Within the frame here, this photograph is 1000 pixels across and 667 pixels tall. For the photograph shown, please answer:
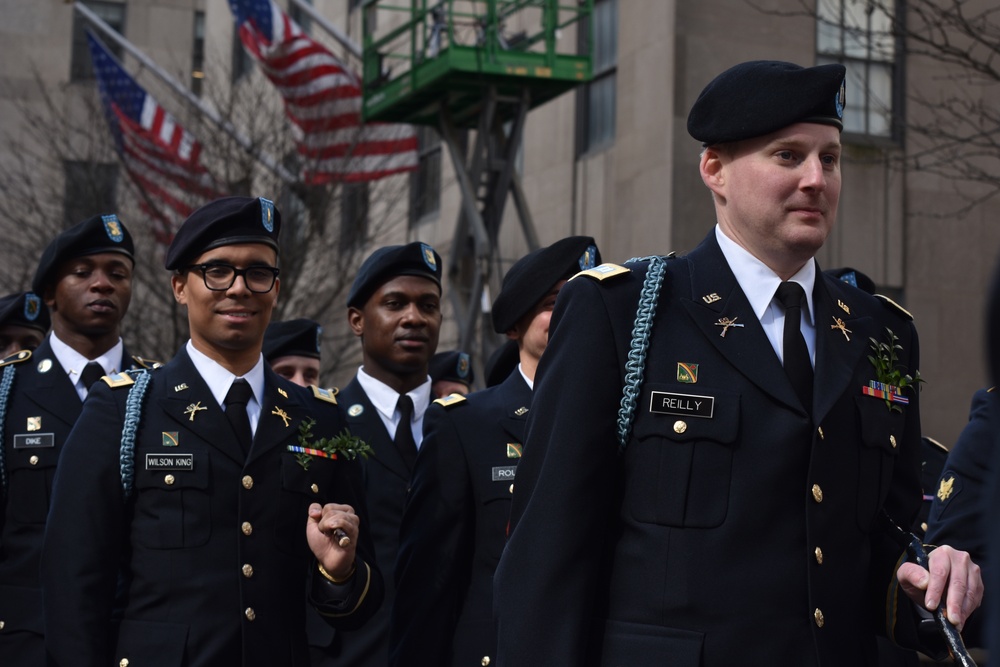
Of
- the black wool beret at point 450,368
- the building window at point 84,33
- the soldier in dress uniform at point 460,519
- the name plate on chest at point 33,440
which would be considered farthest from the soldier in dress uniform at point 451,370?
the building window at point 84,33

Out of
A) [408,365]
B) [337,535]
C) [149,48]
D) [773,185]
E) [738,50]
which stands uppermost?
[149,48]

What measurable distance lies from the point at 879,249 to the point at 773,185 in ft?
46.9

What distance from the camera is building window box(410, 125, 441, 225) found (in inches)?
957

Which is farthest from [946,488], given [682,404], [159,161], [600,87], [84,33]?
[84,33]

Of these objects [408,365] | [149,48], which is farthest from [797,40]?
[149,48]

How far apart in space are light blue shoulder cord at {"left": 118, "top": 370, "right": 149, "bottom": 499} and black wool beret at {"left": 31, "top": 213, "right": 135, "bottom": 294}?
7.23ft

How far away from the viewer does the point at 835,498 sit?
395 cm

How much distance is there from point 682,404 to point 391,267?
4061mm

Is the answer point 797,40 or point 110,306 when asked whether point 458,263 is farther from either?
point 110,306

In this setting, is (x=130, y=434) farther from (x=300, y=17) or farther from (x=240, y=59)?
(x=300, y=17)

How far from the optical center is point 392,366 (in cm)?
771

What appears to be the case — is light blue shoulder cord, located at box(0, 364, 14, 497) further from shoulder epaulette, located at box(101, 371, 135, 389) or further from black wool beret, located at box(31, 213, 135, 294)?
shoulder epaulette, located at box(101, 371, 135, 389)

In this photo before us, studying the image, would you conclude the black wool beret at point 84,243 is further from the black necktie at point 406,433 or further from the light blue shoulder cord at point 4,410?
the black necktie at point 406,433

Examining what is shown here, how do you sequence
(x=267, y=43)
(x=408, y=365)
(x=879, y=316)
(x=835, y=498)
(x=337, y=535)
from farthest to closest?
(x=267, y=43)
(x=408, y=365)
(x=337, y=535)
(x=879, y=316)
(x=835, y=498)
